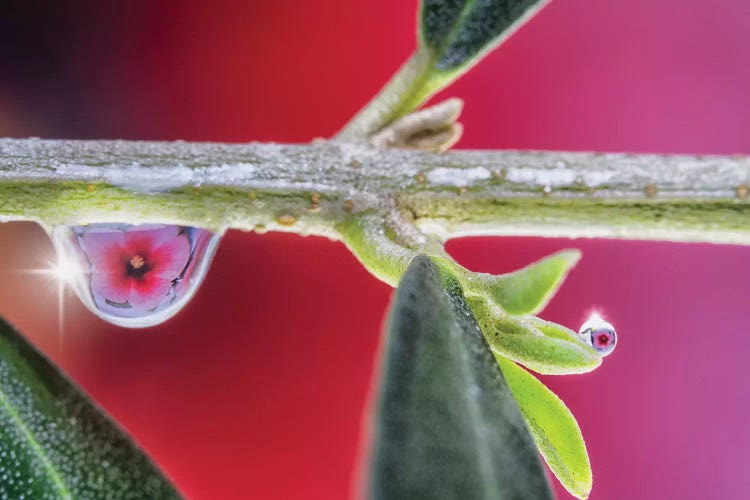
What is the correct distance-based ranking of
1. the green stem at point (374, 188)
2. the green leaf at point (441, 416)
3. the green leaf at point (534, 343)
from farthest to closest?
the green stem at point (374, 188)
the green leaf at point (534, 343)
the green leaf at point (441, 416)

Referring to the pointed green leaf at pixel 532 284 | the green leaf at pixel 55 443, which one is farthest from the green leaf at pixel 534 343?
the green leaf at pixel 55 443

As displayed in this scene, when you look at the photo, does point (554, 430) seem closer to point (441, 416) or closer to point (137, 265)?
point (441, 416)

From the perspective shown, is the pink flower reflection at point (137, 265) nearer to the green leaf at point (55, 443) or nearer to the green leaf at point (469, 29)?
the green leaf at point (55, 443)

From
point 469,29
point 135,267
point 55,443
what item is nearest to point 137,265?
point 135,267

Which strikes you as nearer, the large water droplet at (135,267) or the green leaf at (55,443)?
the green leaf at (55,443)

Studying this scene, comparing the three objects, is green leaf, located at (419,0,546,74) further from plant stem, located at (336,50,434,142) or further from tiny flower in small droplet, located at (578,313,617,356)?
tiny flower in small droplet, located at (578,313,617,356)

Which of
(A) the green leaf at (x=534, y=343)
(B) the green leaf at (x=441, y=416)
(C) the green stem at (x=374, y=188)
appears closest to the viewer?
(B) the green leaf at (x=441, y=416)

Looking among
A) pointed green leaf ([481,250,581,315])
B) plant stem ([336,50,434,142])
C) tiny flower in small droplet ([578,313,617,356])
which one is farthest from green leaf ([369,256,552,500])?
plant stem ([336,50,434,142])

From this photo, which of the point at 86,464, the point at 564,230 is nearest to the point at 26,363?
the point at 86,464
